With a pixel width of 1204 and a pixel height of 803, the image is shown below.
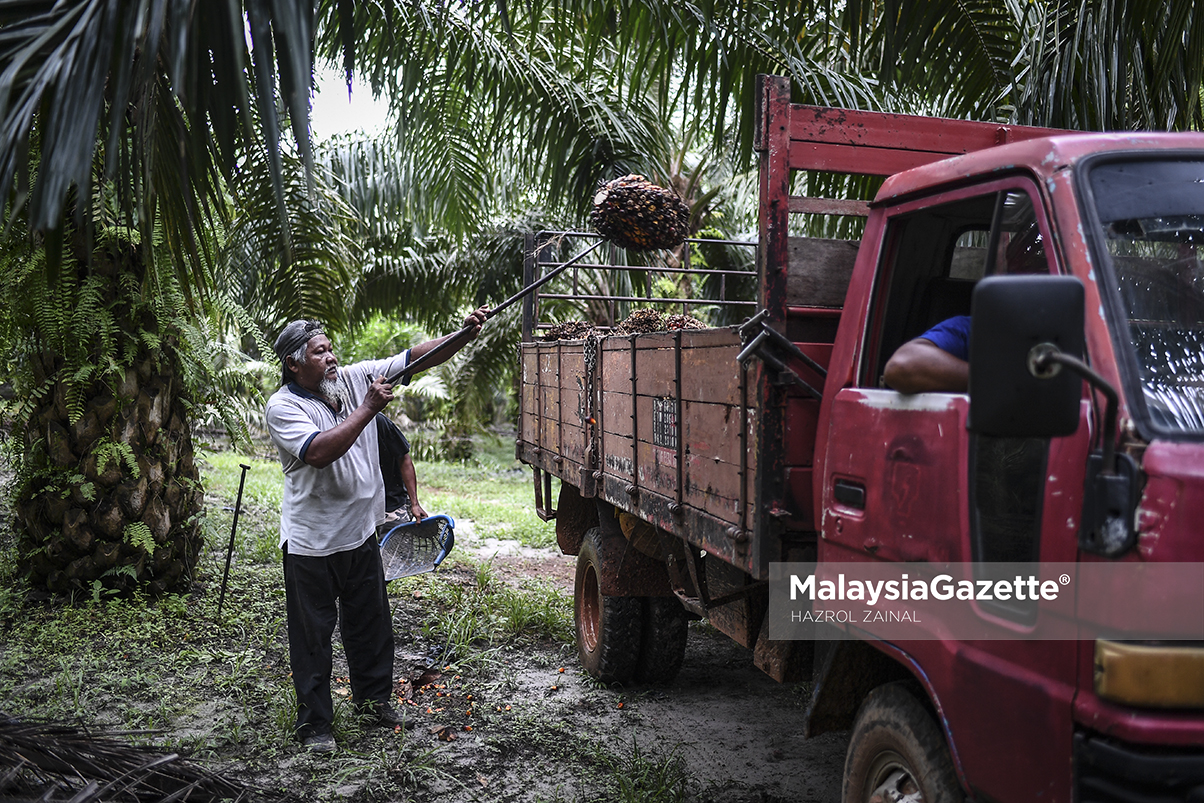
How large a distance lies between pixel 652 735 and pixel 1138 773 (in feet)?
9.90

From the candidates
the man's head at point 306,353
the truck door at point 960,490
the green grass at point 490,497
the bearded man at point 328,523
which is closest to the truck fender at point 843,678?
the truck door at point 960,490

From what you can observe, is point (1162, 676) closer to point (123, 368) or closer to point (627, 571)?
point (627, 571)

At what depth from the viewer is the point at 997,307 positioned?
1.71m

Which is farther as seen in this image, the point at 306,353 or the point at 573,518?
the point at 573,518

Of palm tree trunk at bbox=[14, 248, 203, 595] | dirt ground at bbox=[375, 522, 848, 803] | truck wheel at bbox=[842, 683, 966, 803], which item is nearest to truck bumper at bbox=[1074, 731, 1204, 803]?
truck wheel at bbox=[842, 683, 966, 803]

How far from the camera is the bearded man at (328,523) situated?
4.29 metres

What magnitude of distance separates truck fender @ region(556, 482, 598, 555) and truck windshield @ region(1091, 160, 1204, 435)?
3.60 metres

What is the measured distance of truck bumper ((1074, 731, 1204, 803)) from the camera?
5.51 feet

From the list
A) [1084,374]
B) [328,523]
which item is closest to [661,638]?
[328,523]

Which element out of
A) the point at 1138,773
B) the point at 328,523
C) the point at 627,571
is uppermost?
the point at 1138,773

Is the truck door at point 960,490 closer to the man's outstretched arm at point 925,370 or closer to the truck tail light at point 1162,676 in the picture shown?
the man's outstretched arm at point 925,370

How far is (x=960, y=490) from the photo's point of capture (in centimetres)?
213

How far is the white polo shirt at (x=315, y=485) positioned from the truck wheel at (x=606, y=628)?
4.11ft

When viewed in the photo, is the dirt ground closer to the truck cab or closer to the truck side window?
the truck cab
